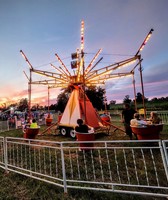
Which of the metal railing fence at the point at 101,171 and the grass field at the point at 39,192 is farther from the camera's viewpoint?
the metal railing fence at the point at 101,171

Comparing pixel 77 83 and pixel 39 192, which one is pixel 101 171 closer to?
pixel 39 192

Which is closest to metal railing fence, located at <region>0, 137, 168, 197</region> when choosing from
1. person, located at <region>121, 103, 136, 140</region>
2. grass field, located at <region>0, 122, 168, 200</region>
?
grass field, located at <region>0, 122, 168, 200</region>

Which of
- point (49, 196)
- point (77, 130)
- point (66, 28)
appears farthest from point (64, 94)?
point (49, 196)

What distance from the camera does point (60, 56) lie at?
36.6 ft

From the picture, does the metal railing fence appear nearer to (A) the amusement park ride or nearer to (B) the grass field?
(B) the grass field

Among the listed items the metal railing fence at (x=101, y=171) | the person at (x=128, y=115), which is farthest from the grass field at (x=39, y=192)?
the person at (x=128, y=115)

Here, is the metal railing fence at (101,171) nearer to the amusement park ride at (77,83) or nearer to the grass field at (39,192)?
the grass field at (39,192)

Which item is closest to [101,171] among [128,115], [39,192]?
[39,192]

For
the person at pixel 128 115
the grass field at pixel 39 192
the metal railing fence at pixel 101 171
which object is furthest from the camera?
the person at pixel 128 115

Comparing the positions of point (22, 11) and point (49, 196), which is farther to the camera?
point (22, 11)

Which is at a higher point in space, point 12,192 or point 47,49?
point 47,49

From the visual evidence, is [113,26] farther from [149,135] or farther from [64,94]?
[64,94]

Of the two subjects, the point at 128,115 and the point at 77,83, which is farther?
the point at 77,83

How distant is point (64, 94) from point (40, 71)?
3576 centimetres
